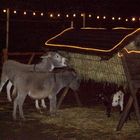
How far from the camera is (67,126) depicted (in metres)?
10.5

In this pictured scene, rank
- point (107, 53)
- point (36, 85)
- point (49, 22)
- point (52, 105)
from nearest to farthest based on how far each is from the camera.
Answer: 1. point (107, 53)
2. point (36, 85)
3. point (52, 105)
4. point (49, 22)

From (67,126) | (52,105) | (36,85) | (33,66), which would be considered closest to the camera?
(67,126)

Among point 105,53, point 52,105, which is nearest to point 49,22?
point 52,105

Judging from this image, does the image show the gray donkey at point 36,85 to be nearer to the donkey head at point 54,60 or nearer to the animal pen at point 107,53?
the donkey head at point 54,60

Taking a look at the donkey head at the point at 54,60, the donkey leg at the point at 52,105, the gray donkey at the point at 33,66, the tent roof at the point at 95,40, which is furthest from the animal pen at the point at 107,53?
the donkey leg at the point at 52,105

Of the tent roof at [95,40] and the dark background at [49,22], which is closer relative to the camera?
the tent roof at [95,40]

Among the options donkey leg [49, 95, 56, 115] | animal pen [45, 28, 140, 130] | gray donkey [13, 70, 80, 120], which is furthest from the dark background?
donkey leg [49, 95, 56, 115]

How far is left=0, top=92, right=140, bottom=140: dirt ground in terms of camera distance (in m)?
9.62

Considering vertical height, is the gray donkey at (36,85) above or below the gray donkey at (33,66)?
below

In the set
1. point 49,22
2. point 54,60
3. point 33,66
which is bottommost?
point 33,66

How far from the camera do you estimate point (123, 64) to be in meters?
9.71

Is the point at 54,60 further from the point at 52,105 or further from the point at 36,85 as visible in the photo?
the point at 36,85

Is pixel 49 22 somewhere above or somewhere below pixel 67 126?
above

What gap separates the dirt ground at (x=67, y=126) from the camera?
9617 mm
